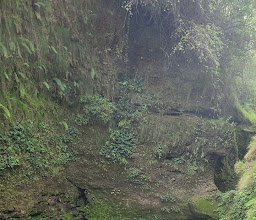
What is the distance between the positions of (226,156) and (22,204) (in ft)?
27.8

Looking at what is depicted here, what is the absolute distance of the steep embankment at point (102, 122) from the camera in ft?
24.0

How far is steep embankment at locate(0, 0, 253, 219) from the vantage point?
7305 millimetres

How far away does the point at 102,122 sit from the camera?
1012 cm

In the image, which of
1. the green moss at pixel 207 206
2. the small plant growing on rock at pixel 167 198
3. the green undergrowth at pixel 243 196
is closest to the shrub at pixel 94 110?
the small plant growing on rock at pixel 167 198

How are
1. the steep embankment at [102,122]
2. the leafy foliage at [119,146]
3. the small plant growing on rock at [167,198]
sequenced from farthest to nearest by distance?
the leafy foliage at [119,146] → the small plant growing on rock at [167,198] → the steep embankment at [102,122]

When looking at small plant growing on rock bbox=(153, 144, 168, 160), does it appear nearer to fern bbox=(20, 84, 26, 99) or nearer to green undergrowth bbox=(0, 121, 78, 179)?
green undergrowth bbox=(0, 121, 78, 179)

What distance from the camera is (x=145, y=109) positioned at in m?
11.4

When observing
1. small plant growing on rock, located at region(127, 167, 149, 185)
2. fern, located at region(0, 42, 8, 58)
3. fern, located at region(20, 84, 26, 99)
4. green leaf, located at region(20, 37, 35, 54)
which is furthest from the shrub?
fern, located at region(0, 42, 8, 58)

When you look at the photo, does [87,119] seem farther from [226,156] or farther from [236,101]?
[236,101]

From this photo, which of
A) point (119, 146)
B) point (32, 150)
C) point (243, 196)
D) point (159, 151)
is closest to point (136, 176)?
point (119, 146)

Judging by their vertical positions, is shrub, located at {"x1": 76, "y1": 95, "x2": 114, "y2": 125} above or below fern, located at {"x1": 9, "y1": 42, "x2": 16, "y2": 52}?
below

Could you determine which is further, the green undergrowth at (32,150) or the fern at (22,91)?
the fern at (22,91)

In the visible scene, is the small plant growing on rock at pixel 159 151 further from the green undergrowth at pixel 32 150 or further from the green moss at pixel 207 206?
the green undergrowth at pixel 32 150

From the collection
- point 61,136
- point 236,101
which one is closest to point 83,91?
point 61,136
